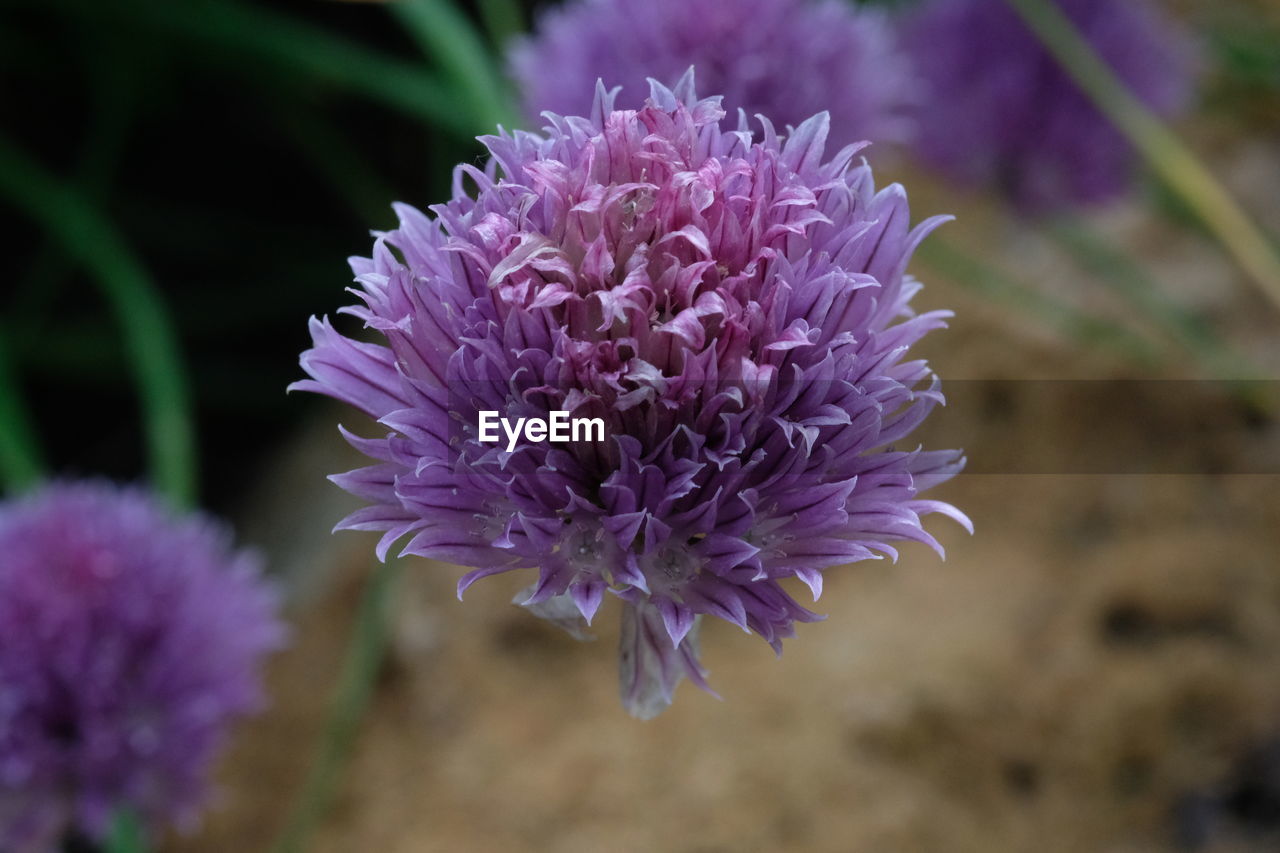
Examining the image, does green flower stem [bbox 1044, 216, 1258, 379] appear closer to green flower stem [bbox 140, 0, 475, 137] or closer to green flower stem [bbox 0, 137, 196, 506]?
green flower stem [bbox 140, 0, 475, 137]

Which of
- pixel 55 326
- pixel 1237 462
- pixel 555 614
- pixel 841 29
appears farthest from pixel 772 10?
pixel 55 326

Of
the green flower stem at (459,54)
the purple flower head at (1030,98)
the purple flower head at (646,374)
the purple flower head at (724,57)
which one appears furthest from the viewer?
the purple flower head at (1030,98)

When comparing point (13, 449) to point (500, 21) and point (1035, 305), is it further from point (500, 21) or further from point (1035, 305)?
point (1035, 305)

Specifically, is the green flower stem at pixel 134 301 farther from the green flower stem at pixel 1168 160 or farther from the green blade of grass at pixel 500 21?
the green flower stem at pixel 1168 160

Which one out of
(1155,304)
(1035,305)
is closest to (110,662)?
(1035,305)

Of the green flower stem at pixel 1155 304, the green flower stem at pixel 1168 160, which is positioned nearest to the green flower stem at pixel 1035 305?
the green flower stem at pixel 1155 304

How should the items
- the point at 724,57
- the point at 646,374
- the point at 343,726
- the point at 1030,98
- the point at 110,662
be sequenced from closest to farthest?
the point at 646,374 → the point at 724,57 → the point at 110,662 → the point at 343,726 → the point at 1030,98
